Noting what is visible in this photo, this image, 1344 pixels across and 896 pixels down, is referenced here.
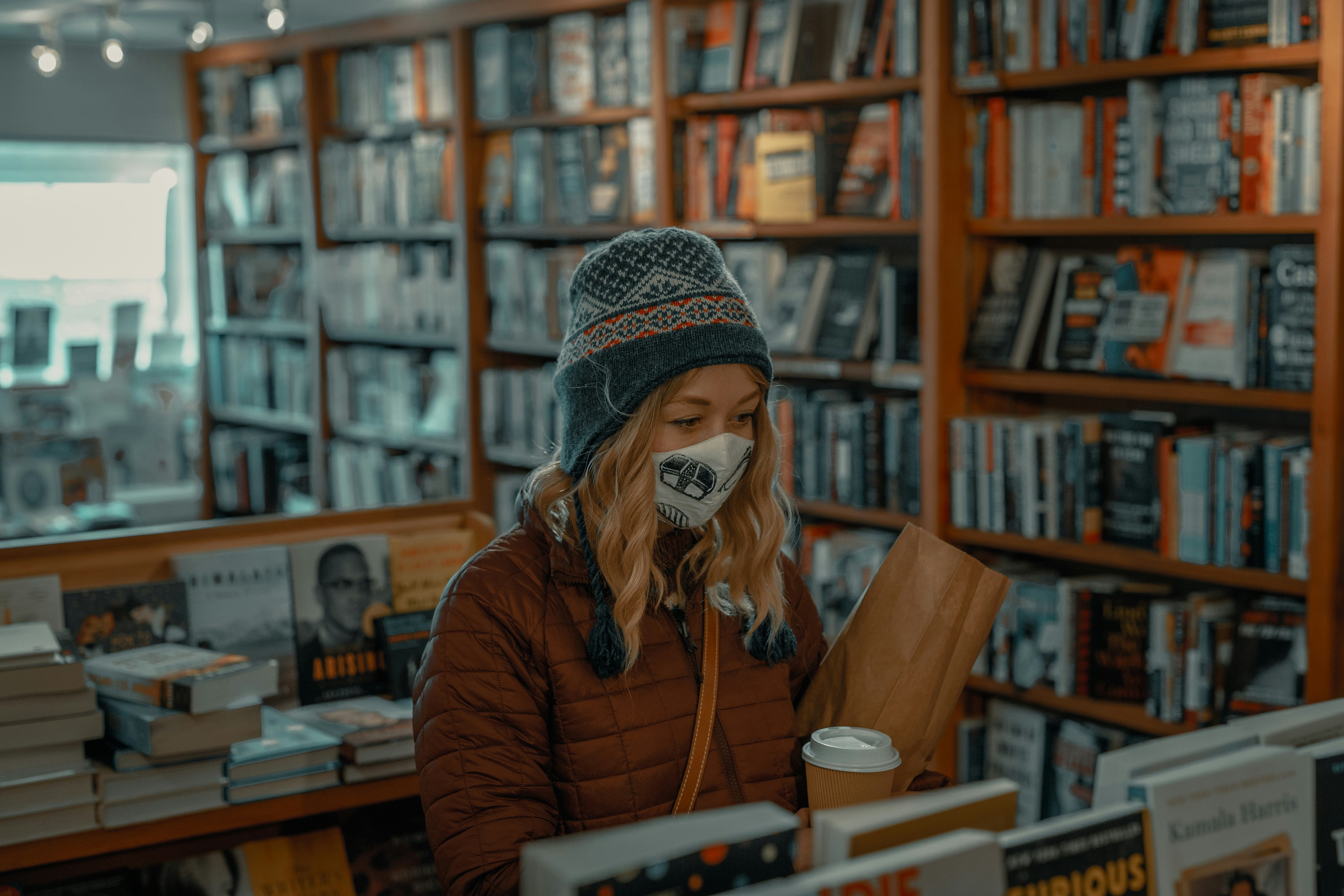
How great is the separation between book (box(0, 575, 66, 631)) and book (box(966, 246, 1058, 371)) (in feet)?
6.58

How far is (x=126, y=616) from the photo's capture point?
1971mm

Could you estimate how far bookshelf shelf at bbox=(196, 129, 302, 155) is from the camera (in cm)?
527

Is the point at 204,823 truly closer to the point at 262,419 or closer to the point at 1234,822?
the point at 1234,822

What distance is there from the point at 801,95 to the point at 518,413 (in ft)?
5.08

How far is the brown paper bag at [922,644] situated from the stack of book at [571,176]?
2.38 metres

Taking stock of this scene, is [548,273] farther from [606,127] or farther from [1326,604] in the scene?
[1326,604]

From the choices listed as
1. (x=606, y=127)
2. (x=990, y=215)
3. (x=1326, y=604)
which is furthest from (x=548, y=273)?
(x=1326, y=604)

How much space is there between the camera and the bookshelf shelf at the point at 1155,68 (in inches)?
91.6

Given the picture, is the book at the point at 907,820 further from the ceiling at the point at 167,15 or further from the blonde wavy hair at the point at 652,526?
the ceiling at the point at 167,15

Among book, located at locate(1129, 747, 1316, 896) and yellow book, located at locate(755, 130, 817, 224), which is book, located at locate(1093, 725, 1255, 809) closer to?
book, located at locate(1129, 747, 1316, 896)

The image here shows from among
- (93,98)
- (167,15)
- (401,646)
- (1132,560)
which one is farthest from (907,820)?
(93,98)

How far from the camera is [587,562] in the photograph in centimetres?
138

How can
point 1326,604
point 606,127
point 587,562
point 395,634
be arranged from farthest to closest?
point 606,127, point 1326,604, point 395,634, point 587,562

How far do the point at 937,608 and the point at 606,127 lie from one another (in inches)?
108
